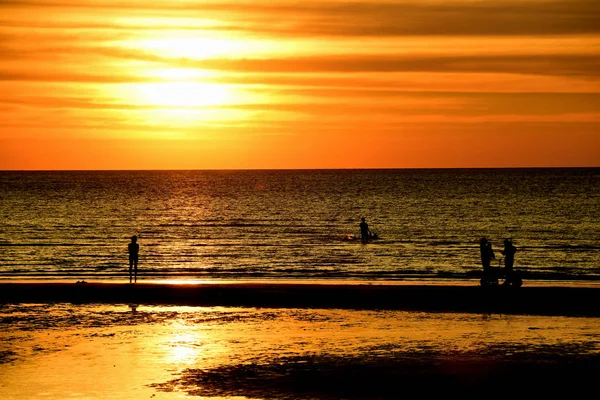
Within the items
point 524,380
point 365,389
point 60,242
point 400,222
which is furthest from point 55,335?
point 400,222

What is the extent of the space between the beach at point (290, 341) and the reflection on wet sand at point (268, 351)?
0.04 meters

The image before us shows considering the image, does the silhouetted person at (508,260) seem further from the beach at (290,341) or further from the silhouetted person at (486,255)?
the beach at (290,341)

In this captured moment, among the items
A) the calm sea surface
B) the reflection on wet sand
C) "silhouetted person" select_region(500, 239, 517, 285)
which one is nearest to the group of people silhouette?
"silhouetted person" select_region(500, 239, 517, 285)

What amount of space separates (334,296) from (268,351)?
7.79 metres

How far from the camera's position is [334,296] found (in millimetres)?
28359

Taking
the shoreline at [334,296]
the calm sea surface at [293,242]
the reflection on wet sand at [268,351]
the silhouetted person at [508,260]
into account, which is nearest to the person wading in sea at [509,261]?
the silhouetted person at [508,260]

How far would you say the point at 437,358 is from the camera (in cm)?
1984

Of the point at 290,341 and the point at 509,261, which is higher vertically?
the point at 509,261

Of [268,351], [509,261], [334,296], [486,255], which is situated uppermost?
[486,255]

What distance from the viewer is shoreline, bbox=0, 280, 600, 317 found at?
1053 inches

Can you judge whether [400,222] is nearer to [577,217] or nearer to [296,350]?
[577,217]

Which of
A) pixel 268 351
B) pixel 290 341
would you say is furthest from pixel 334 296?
pixel 268 351

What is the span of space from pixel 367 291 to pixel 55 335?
33.3 feet

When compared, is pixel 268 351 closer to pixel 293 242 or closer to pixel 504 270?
pixel 504 270
